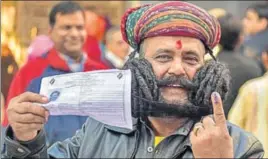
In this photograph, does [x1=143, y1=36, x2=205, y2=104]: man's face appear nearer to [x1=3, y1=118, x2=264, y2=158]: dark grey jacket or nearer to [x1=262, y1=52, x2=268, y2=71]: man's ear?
[x1=3, y1=118, x2=264, y2=158]: dark grey jacket

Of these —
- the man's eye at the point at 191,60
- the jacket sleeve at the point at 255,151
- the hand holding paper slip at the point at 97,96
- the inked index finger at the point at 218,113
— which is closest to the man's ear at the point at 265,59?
the man's eye at the point at 191,60

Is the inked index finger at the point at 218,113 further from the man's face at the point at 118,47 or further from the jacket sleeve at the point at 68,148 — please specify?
the man's face at the point at 118,47

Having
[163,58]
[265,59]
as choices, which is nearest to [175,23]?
[163,58]

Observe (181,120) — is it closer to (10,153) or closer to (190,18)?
(190,18)

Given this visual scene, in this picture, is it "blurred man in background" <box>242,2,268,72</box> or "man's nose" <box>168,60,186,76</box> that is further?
"blurred man in background" <box>242,2,268,72</box>

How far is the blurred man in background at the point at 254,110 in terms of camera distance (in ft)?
14.6

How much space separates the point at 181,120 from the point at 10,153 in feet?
2.30

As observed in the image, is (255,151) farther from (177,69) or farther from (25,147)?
(25,147)

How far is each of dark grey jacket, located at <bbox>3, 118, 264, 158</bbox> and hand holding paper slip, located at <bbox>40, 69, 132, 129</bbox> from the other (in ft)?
0.52

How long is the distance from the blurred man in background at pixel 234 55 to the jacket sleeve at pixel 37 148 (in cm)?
295

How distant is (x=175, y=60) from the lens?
11.1 ft

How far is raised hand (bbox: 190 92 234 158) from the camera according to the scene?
2.70 metres

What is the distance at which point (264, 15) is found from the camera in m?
9.52

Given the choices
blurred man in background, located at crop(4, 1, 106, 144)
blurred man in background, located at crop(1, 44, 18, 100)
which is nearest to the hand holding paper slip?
blurred man in background, located at crop(4, 1, 106, 144)
